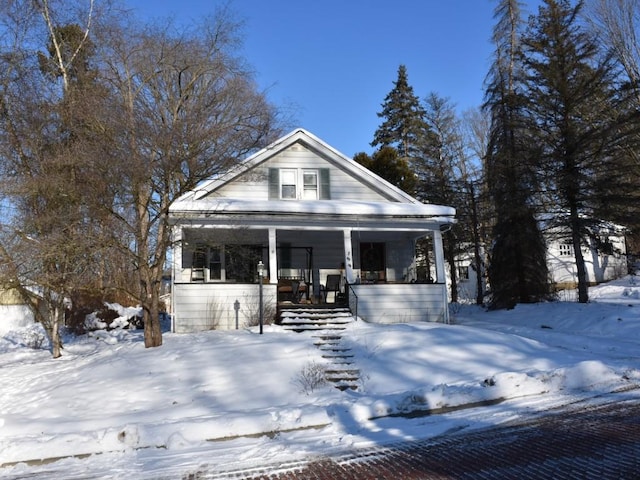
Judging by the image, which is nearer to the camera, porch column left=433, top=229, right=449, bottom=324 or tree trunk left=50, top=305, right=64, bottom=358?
tree trunk left=50, top=305, right=64, bottom=358

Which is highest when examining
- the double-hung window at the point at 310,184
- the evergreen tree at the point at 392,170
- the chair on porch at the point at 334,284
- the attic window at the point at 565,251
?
the evergreen tree at the point at 392,170

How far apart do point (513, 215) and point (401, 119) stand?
20779mm

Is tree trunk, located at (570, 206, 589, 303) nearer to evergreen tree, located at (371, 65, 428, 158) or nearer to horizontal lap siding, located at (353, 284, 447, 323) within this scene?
horizontal lap siding, located at (353, 284, 447, 323)

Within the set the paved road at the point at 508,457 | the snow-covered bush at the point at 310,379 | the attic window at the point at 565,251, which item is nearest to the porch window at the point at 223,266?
the snow-covered bush at the point at 310,379

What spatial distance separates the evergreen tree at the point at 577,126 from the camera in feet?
51.9

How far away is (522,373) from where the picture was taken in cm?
776

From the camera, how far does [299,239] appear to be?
16094mm

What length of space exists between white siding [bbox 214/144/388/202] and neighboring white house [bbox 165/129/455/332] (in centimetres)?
3

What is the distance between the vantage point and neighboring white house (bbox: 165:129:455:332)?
12906 mm

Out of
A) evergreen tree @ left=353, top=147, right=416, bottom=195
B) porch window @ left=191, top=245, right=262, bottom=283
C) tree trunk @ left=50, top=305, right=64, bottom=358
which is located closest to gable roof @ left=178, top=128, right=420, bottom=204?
porch window @ left=191, top=245, right=262, bottom=283

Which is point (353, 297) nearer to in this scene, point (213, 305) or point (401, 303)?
point (401, 303)

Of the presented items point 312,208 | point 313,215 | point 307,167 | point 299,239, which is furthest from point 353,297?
point 307,167

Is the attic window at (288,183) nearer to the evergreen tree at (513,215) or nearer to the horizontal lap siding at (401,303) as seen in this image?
the horizontal lap siding at (401,303)

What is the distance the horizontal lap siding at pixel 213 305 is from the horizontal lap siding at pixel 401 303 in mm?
2625
